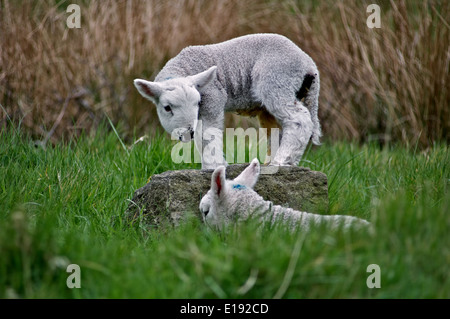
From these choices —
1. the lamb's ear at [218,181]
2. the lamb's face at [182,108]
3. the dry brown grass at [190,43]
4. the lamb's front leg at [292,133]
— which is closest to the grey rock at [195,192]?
the lamb's front leg at [292,133]

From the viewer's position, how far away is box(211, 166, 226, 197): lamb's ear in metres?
3.63

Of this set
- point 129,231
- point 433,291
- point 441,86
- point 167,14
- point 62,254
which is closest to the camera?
point 433,291

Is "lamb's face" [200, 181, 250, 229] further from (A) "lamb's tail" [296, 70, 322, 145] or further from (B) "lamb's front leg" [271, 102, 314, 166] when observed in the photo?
(A) "lamb's tail" [296, 70, 322, 145]

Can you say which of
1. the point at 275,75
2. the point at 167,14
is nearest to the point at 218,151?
the point at 275,75

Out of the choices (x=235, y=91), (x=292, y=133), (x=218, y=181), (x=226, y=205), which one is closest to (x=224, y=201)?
(x=226, y=205)

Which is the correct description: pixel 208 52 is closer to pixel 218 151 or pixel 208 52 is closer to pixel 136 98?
pixel 218 151

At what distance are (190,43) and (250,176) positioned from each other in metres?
4.20

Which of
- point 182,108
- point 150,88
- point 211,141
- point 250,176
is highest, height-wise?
point 150,88

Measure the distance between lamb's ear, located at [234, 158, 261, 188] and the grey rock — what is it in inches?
12.7

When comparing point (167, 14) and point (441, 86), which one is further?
point (167, 14)

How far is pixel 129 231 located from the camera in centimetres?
398

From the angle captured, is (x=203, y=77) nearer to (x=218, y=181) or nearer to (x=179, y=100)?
(x=179, y=100)

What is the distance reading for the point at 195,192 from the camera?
13.6 feet
